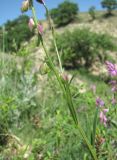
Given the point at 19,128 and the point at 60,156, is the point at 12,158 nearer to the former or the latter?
the point at 60,156

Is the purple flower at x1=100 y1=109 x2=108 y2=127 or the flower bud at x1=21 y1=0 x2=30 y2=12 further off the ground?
the flower bud at x1=21 y1=0 x2=30 y2=12

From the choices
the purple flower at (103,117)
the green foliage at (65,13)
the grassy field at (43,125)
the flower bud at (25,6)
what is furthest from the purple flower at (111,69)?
the green foliage at (65,13)

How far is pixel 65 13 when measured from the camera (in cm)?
9138

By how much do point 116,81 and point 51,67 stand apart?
2.86 ft

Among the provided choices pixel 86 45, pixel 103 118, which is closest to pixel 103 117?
pixel 103 118

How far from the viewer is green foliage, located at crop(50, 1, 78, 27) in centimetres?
8744

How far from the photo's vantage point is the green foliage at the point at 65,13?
3442 inches

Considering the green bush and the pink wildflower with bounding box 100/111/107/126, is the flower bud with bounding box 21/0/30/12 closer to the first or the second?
the pink wildflower with bounding box 100/111/107/126

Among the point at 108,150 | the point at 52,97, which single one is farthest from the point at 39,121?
the point at 108,150

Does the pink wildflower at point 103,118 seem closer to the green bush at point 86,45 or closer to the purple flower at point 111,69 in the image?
the purple flower at point 111,69

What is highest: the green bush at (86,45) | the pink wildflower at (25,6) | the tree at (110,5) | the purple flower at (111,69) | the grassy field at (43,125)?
the pink wildflower at (25,6)

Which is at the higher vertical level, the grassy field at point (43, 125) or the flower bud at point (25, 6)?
the flower bud at point (25, 6)

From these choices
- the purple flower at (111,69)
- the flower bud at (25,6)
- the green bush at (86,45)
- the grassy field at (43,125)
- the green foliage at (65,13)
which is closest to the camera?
the flower bud at (25,6)

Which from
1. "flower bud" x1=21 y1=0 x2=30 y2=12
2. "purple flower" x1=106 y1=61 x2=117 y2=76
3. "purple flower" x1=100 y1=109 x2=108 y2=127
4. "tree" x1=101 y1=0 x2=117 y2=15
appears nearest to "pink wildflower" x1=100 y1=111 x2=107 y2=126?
"purple flower" x1=100 y1=109 x2=108 y2=127
